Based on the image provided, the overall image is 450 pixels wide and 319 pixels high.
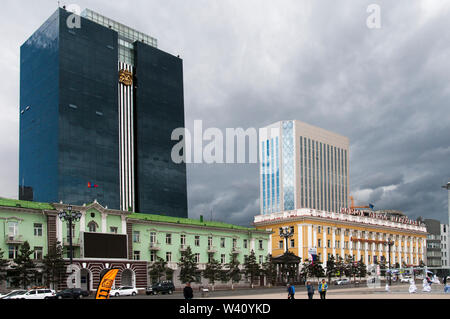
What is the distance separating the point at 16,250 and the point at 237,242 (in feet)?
143

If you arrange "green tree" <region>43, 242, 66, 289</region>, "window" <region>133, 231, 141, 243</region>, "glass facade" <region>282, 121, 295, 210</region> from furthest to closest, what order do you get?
1. "glass facade" <region>282, 121, 295, 210</region>
2. "window" <region>133, 231, 141, 243</region>
3. "green tree" <region>43, 242, 66, 289</region>

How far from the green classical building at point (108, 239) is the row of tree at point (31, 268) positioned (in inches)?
31.5

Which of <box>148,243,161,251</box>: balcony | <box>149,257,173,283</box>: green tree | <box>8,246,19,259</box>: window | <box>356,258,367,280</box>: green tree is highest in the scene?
<box>8,246,19,259</box>: window

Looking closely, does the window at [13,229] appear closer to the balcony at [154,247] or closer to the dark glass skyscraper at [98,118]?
the balcony at [154,247]

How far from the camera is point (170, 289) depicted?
73000 mm

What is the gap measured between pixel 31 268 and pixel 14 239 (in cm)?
456

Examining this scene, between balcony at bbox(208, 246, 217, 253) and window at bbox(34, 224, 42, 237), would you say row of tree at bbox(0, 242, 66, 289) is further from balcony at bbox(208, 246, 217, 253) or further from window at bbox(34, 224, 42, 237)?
balcony at bbox(208, 246, 217, 253)

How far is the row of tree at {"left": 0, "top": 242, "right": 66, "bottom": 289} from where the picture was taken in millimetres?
63906

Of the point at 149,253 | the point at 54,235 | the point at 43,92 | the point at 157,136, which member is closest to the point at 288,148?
the point at 157,136

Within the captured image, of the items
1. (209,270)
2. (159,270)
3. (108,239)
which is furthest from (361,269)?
(108,239)

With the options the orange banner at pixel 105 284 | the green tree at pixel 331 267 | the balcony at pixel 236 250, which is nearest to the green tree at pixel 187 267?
the balcony at pixel 236 250

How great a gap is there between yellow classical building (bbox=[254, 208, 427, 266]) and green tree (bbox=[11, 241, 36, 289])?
2036 inches

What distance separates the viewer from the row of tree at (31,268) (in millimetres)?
63906

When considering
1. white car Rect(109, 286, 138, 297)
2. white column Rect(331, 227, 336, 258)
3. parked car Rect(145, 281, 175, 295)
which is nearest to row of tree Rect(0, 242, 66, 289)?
white car Rect(109, 286, 138, 297)
